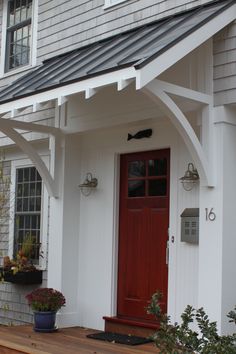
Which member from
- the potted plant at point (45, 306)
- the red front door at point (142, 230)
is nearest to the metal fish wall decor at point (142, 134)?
the red front door at point (142, 230)

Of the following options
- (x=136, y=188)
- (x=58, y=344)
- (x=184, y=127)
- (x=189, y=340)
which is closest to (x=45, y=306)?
(x=58, y=344)

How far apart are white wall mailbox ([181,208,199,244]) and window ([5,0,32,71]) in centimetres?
409

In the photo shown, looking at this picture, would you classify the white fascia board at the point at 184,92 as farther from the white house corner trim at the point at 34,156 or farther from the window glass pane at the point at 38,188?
the window glass pane at the point at 38,188

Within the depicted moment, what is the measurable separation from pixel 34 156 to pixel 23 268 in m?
1.78

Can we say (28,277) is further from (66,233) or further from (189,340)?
(189,340)

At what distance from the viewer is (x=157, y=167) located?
23.3ft

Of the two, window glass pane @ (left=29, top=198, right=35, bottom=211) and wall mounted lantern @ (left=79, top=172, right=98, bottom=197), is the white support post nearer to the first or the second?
wall mounted lantern @ (left=79, top=172, right=98, bottom=197)

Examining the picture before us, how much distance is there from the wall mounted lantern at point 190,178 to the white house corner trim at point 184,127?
579 millimetres

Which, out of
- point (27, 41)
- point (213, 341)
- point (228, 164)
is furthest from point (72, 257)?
point (213, 341)

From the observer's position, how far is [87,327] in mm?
7582

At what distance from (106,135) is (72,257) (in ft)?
5.34

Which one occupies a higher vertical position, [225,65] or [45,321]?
[225,65]

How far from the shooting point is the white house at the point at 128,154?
18.6 feet

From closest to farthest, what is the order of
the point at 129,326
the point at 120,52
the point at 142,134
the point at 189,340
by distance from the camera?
1. the point at 189,340
2. the point at 120,52
3. the point at 129,326
4. the point at 142,134
